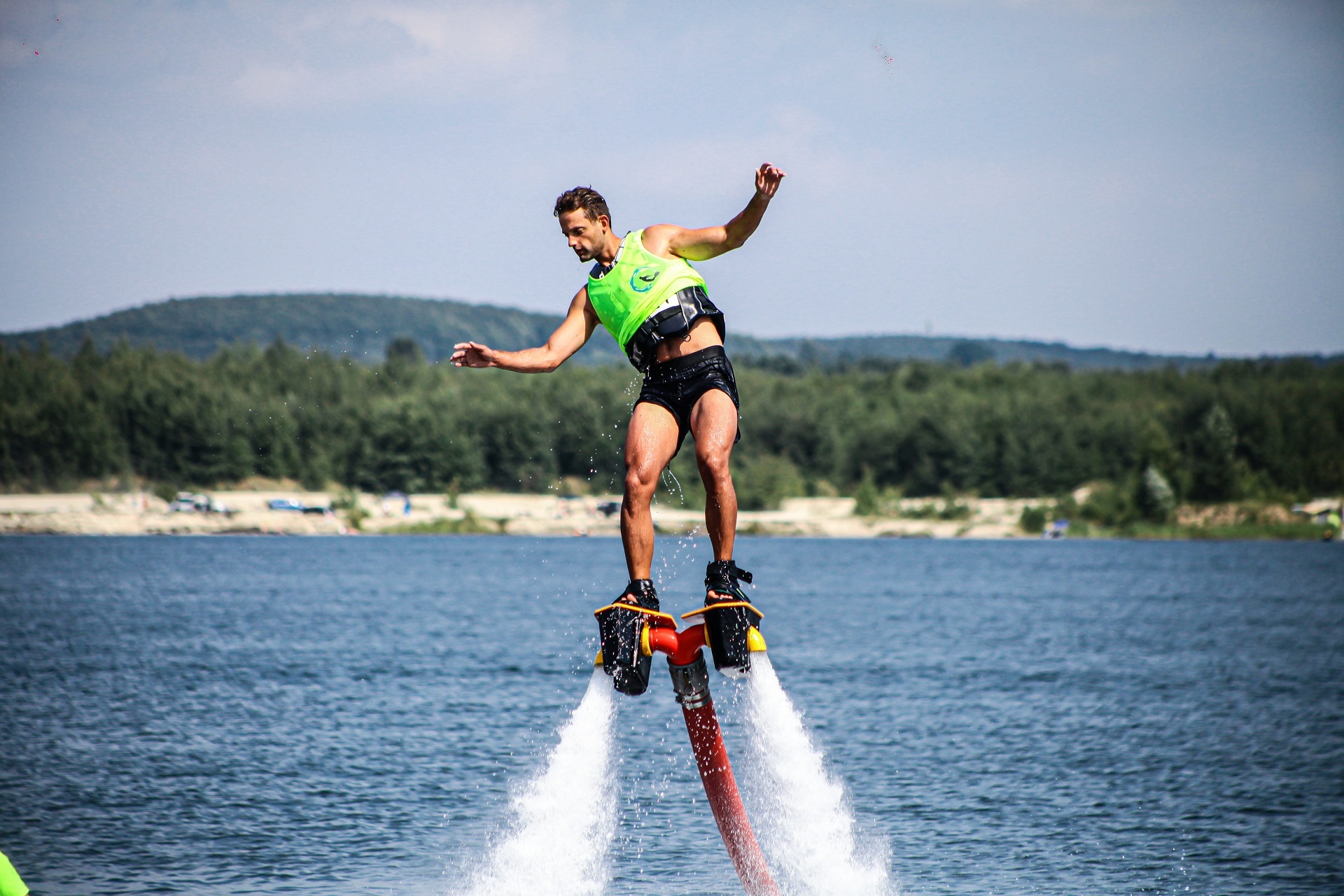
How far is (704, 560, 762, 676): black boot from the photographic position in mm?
9914

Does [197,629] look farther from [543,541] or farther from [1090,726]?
[543,541]

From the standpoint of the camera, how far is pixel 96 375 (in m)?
97.6

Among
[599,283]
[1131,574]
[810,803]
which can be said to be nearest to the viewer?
[599,283]

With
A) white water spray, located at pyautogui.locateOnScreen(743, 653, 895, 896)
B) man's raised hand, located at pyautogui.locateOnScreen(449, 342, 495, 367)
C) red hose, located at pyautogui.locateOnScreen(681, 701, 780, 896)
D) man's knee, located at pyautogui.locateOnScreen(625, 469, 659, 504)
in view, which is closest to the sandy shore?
white water spray, located at pyautogui.locateOnScreen(743, 653, 895, 896)

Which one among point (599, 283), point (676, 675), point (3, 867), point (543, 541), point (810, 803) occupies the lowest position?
point (543, 541)

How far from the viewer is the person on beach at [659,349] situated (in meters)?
9.98

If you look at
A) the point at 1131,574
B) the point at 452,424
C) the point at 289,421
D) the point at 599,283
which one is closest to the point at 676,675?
the point at 599,283

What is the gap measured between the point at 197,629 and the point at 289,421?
50.8 feet

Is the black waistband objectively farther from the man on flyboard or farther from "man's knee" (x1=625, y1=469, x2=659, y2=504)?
"man's knee" (x1=625, y1=469, x2=659, y2=504)

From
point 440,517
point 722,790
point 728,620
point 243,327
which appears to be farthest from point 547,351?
point 440,517

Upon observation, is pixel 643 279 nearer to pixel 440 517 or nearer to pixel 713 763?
pixel 713 763

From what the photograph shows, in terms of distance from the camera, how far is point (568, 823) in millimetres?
13562

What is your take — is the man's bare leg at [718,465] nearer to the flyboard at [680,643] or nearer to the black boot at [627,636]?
the flyboard at [680,643]

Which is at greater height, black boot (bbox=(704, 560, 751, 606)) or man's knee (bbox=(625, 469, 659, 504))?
man's knee (bbox=(625, 469, 659, 504))
